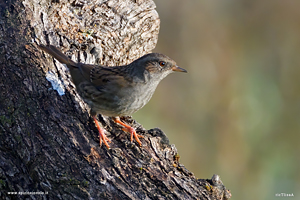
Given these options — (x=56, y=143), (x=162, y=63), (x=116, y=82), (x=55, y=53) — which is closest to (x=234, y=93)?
(x=162, y=63)

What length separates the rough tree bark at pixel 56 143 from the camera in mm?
3443

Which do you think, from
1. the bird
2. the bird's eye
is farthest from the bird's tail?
the bird's eye

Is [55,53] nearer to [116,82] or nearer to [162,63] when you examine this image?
[116,82]

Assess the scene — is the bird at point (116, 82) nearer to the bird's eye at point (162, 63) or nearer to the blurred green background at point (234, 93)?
the bird's eye at point (162, 63)

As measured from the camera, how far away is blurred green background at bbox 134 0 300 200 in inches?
326

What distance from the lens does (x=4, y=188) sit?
3561 millimetres

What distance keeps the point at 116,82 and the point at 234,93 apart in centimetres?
539

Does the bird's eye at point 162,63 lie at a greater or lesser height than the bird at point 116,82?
greater

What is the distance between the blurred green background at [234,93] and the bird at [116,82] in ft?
12.9

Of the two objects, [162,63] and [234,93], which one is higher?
[234,93]

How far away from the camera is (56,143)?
3.60 metres

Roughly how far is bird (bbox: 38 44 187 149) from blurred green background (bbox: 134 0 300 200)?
12.9 ft

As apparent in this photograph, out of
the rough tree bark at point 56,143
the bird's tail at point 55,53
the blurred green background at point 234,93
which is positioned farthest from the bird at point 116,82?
the blurred green background at point 234,93

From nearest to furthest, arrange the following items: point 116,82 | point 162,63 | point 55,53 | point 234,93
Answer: point 55,53 < point 116,82 < point 162,63 < point 234,93
